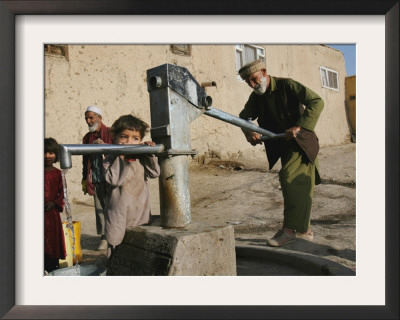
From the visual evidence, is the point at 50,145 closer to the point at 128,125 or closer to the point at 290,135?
the point at 128,125

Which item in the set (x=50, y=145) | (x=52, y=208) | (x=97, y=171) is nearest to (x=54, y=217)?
(x=52, y=208)

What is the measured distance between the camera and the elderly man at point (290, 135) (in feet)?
6.98

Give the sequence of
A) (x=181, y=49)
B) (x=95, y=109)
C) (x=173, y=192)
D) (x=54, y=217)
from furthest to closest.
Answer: (x=95, y=109) < (x=181, y=49) < (x=54, y=217) < (x=173, y=192)

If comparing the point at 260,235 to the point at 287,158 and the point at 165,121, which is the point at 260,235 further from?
the point at 165,121

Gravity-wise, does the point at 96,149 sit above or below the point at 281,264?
above

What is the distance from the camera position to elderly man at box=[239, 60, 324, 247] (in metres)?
2.13

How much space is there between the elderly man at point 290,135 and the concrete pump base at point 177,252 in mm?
571

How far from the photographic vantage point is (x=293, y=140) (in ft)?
7.05

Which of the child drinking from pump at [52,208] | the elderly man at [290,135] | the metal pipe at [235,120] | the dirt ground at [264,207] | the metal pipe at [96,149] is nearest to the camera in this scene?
the metal pipe at [96,149]

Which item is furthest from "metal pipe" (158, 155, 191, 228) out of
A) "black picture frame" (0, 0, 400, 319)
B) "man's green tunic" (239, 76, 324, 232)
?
"man's green tunic" (239, 76, 324, 232)

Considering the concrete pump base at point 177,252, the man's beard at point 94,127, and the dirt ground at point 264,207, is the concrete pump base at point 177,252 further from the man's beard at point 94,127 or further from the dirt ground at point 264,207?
the man's beard at point 94,127

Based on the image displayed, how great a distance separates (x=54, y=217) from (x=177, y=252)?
2.90ft

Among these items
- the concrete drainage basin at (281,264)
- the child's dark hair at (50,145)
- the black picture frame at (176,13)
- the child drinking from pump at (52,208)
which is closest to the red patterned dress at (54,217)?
the child drinking from pump at (52,208)

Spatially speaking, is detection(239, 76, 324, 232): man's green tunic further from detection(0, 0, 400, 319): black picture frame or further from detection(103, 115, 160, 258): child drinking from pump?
detection(103, 115, 160, 258): child drinking from pump
